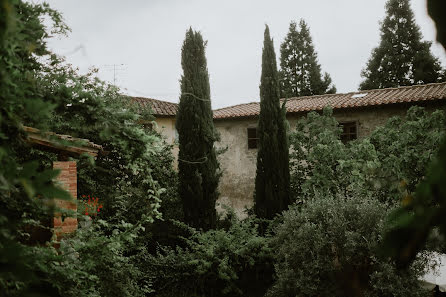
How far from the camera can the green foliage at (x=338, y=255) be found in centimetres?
614

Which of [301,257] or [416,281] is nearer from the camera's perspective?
[416,281]

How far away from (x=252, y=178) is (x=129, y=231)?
11.8 m

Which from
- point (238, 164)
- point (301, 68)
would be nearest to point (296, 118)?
point (238, 164)

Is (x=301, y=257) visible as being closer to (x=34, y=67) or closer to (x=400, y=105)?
(x=34, y=67)

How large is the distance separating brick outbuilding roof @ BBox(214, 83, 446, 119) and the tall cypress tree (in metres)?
4.91

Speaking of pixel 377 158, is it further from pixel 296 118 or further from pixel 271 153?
pixel 296 118

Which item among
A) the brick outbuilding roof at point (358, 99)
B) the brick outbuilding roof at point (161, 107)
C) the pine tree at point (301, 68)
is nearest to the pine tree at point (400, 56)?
the pine tree at point (301, 68)

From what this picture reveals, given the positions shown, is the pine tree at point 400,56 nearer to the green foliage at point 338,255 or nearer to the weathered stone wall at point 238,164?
the weathered stone wall at point 238,164

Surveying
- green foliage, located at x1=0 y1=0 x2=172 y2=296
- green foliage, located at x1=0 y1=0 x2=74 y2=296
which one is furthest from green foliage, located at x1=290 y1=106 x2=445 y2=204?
green foliage, located at x1=0 y1=0 x2=74 y2=296

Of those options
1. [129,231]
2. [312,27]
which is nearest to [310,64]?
[312,27]

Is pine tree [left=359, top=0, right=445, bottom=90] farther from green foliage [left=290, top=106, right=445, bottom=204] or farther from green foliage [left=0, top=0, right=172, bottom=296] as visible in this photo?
green foliage [left=0, top=0, right=172, bottom=296]

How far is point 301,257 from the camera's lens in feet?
22.8

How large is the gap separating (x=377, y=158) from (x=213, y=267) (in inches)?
209

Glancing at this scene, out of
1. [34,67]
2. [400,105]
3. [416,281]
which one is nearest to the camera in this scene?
[34,67]
